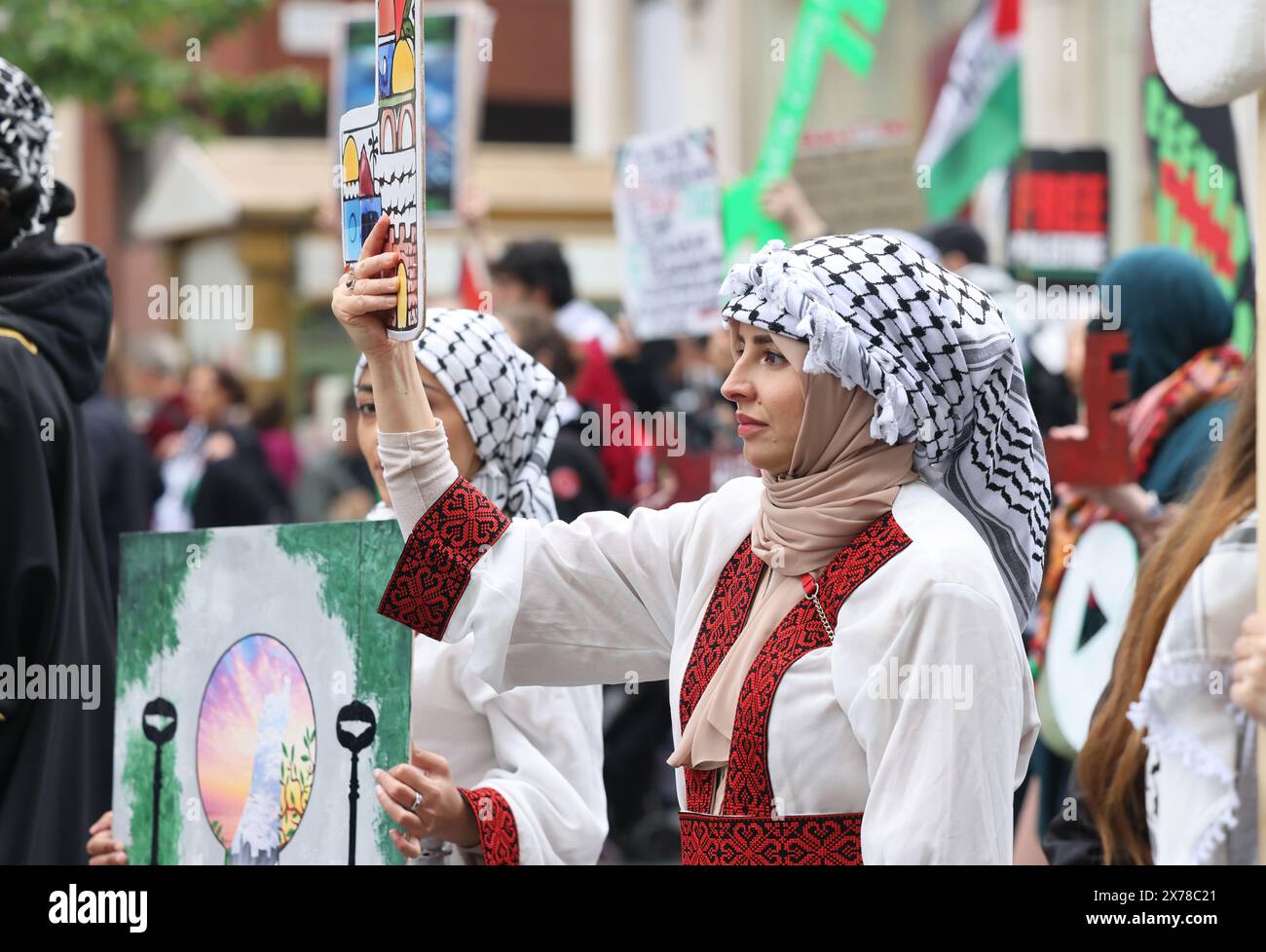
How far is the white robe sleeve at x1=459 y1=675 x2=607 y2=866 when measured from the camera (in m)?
3.18

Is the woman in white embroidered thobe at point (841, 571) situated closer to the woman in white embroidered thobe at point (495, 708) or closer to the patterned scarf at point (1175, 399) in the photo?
the woman in white embroidered thobe at point (495, 708)

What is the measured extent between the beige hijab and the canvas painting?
52cm

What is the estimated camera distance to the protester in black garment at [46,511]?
11.8ft

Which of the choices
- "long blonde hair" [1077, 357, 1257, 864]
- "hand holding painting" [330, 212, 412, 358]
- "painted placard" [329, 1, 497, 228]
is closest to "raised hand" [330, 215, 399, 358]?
"hand holding painting" [330, 212, 412, 358]

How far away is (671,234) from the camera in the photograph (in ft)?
25.5

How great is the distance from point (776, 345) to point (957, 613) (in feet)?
1.53

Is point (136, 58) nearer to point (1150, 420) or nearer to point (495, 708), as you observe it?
point (1150, 420)

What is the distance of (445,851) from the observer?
129 inches

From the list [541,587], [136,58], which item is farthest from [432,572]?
[136,58]

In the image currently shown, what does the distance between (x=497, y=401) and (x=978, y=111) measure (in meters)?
5.18

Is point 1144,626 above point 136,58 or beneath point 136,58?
beneath

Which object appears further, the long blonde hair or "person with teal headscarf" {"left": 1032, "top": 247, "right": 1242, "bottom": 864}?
"person with teal headscarf" {"left": 1032, "top": 247, "right": 1242, "bottom": 864}

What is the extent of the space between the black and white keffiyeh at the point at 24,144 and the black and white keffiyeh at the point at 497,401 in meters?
0.84

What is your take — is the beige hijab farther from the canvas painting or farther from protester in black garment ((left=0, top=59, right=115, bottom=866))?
protester in black garment ((left=0, top=59, right=115, bottom=866))
